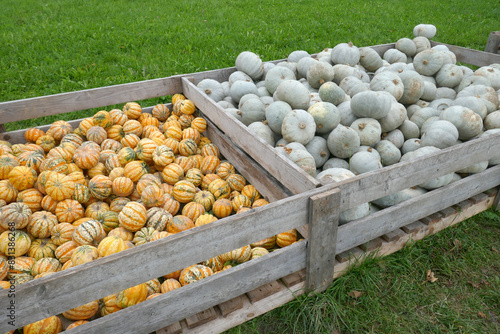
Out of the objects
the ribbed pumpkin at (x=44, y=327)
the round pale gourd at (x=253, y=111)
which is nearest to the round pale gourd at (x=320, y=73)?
the round pale gourd at (x=253, y=111)

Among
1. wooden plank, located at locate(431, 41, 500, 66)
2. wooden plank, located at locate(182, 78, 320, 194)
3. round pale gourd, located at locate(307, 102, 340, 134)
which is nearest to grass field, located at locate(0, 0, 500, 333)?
wooden plank, located at locate(182, 78, 320, 194)

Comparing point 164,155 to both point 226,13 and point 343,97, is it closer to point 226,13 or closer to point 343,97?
point 343,97

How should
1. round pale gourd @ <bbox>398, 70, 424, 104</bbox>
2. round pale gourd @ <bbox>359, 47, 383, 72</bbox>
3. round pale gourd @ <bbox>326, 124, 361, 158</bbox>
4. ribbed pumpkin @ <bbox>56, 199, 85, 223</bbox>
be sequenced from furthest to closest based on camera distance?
round pale gourd @ <bbox>359, 47, 383, 72</bbox>
round pale gourd @ <bbox>398, 70, 424, 104</bbox>
round pale gourd @ <bbox>326, 124, 361, 158</bbox>
ribbed pumpkin @ <bbox>56, 199, 85, 223</bbox>

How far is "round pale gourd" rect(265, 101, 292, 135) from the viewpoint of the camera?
3865 millimetres

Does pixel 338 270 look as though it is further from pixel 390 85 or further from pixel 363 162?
pixel 390 85

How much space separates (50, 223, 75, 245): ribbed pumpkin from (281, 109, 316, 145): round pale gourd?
2.24 metres

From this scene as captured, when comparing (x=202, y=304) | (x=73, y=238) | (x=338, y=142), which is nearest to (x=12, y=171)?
(x=73, y=238)

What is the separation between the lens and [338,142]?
3.60 meters

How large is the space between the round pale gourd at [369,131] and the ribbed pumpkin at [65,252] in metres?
2.97

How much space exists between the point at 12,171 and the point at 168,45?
241 inches

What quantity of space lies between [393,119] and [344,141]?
2.55ft

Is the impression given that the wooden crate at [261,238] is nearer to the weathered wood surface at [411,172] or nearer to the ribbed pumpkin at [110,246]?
the weathered wood surface at [411,172]

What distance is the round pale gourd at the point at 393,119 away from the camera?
155 inches

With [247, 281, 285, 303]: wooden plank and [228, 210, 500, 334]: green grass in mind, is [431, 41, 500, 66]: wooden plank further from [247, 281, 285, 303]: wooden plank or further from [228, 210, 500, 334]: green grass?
[247, 281, 285, 303]: wooden plank
